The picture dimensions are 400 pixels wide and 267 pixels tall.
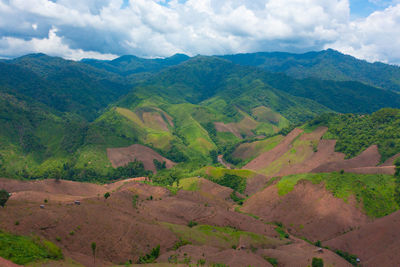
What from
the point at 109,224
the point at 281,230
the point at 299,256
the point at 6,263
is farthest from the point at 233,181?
the point at 6,263

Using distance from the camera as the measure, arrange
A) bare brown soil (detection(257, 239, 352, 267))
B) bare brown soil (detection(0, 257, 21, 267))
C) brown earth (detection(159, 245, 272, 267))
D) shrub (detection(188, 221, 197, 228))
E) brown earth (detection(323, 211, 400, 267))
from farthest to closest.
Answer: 1. shrub (detection(188, 221, 197, 228))
2. brown earth (detection(323, 211, 400, 267))
3. bare brown soil (detection(257, 239, 352, 267))
4. brown earth (detection(159, 245, 272, 267))
5. bare brown soil (detection(0, 257, 21, 267))

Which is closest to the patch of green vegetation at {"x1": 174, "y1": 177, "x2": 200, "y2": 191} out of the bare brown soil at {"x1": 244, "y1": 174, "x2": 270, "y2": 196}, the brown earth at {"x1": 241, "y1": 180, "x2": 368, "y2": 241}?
the bare brown soil at {"x1": 244, "y1": 174, "x2": 270, "y2": 196}

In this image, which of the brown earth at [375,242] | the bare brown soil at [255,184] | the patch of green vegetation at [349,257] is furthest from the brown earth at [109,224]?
the bare brown soil at [255,184]

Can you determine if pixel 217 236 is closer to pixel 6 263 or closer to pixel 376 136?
pixel 6 263

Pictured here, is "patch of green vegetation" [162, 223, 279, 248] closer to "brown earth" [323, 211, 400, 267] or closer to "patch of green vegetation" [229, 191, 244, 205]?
"brown earth" [323, 211, 400, 267]

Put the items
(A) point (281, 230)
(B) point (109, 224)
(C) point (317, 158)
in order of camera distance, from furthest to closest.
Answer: (C) point (317, 158), (A) point (281, 230), (B) point (109, 224)

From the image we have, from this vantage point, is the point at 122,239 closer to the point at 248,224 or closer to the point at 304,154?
the point at 248,224
